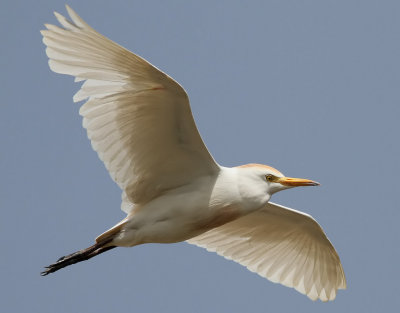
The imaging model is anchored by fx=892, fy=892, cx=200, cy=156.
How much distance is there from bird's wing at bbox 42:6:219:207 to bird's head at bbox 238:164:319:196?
19.1 inches

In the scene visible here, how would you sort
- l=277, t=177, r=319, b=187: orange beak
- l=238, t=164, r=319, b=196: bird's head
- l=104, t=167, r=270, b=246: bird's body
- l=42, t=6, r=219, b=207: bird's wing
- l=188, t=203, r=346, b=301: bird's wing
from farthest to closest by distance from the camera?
l=188, t=203, r=346, b=301: bird's wing, l=277, t=177, r=319, b=187: orange beak, l=238, t=164, r=319, b=196: bird's head, l=104, t=167, r=270, b=246: bird's body, l=42, t=6, r=219, b=207: bird's wing

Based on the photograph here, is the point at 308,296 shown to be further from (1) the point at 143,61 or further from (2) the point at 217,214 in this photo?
(1) the point at 143,61

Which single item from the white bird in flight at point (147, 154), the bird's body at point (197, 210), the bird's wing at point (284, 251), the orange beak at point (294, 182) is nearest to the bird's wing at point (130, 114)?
the white bird in flight at point (147, 154)

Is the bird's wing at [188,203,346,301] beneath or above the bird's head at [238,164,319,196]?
beneath

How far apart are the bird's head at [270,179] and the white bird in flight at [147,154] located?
0.01 m

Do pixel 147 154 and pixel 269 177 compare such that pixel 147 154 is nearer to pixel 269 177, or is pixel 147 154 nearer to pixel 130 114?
pixel 130 114

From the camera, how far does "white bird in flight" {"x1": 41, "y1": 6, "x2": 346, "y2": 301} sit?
9680 millimetres

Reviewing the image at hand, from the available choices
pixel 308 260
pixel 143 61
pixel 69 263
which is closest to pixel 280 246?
pixel 308 260

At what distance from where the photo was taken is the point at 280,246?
1247cm

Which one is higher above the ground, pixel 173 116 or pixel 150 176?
pixel 173 116

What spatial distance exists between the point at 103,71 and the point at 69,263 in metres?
2.64

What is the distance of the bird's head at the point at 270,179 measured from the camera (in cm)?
1068

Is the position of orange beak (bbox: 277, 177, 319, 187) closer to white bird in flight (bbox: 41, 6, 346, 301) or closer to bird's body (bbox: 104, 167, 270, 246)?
white bird in flight (bbox: 41, 6, 346, 301)

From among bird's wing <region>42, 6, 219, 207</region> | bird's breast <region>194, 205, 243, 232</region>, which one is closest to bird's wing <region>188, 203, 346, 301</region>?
bird's breast <region>194, 205, 243, 232</region>
